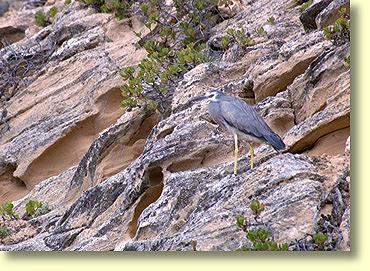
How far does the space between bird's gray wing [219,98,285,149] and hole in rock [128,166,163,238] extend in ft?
2.28

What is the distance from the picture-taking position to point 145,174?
18.9 ft

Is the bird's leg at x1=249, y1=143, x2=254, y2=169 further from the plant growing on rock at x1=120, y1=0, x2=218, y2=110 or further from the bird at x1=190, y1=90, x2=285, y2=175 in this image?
the plant growing on rock at x1=120, y1=0, x2=218, y2=110

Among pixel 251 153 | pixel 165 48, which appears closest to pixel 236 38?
pixel 165 48

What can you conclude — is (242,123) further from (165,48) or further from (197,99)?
(165,48)

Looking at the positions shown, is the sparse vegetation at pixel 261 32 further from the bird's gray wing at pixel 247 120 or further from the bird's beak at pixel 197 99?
the bird's gray wing at pixel 247 120

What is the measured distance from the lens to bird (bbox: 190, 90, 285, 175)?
16.5ft

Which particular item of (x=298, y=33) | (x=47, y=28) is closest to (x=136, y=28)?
(x=47, y=28)

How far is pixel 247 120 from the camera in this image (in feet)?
16.9

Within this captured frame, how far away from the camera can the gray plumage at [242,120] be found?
504 cm

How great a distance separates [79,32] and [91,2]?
331 mm

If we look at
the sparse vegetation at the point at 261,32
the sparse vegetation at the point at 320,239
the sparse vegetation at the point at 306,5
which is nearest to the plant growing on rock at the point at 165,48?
the sparse vegetation at the point at 261,32

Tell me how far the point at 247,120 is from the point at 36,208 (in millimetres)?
2094

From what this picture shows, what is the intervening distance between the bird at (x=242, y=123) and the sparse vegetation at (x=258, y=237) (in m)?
0.46

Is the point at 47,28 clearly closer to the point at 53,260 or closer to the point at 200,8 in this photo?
the point at 200,8
